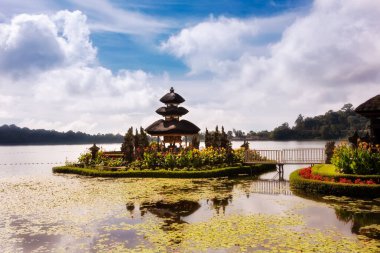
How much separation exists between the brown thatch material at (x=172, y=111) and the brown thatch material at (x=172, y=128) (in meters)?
1.08

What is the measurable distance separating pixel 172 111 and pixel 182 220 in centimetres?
2821

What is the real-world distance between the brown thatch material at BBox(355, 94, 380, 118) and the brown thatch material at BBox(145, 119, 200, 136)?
60.7 feet

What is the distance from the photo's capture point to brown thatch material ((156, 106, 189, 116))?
41.7 metres

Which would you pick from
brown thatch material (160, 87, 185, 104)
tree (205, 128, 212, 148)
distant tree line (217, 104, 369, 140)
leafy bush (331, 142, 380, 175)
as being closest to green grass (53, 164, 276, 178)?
tree (205, 128, 212, 148)

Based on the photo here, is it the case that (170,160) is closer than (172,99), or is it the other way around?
(170,160)

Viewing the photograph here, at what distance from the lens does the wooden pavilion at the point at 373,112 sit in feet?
80.3

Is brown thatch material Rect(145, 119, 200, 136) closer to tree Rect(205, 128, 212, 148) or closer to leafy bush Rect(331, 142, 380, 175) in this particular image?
tree Rect(205, 128, 212, 148)

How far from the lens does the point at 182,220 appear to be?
14.0 meters

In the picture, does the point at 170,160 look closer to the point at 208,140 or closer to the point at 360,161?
the point at 208,140

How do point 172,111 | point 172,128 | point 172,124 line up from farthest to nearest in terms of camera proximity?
point 172,111 < point 172,124 < point 172,128

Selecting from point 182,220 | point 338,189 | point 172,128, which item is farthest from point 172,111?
point 182,220

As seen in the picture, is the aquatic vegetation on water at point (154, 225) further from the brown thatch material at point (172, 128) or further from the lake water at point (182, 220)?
the brown thatch material at point (172, 128)

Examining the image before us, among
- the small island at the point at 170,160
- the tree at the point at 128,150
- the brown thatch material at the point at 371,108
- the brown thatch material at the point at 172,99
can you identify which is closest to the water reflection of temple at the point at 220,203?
the small island at the point at 170,160

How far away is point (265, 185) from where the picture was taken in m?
24.1
